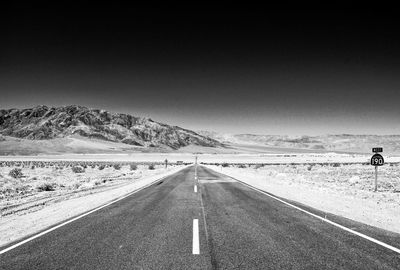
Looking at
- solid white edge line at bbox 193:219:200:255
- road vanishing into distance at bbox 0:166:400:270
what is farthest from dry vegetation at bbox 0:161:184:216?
solid white edge line at bbox 193:219:200:255

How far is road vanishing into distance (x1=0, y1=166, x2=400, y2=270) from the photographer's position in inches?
221

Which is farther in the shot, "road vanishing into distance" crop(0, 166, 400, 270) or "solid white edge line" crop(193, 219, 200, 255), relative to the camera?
"solid white edge line" crop(193, 219, 200, 255)

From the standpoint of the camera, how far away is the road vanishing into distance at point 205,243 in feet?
18.4

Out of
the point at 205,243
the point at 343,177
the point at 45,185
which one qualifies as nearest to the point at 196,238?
the point at 205,243

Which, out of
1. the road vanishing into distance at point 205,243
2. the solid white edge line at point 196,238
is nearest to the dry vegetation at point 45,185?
the road vanishing into distance at point 205,243

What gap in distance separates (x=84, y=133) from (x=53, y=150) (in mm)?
54622

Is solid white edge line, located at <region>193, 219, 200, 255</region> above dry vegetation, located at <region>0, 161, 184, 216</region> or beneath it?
above

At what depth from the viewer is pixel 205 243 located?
679cm

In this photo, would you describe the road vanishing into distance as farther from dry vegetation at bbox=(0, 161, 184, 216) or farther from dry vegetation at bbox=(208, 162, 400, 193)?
dry vegetation at bbox=(208, 162, 400, 193)

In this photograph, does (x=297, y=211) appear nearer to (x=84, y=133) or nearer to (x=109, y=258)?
(x=109, y=258)

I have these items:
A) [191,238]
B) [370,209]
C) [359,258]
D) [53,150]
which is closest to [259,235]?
[191,238]

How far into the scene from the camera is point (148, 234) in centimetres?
764

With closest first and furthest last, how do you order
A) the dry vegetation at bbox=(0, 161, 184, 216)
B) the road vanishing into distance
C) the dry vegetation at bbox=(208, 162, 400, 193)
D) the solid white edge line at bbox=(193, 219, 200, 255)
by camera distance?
the road vanishing into distance < the solid white edge line at bbox=(193, 219, 200, 255) < the dry vegetation at bbox=(0, 161, 184, 216) < the dry vegetation at bbox=(208, 162, 400, 193)

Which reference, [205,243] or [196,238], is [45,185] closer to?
[196,238]
